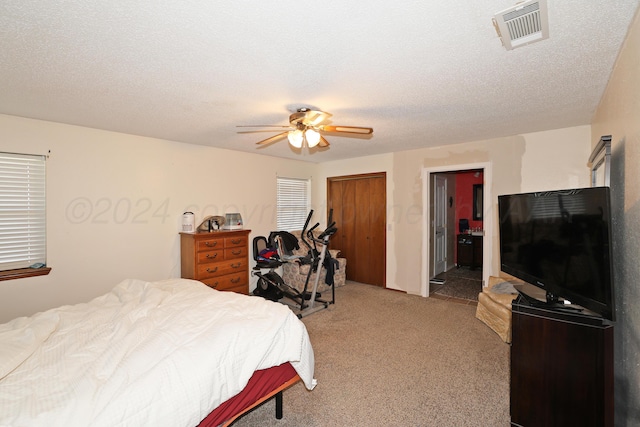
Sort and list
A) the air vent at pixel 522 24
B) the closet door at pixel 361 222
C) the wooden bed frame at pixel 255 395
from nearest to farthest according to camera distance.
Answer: the air vent at pixel 522 24 < the wooden bed frame at pixel 255 395 < the closet door at pixel 361 222

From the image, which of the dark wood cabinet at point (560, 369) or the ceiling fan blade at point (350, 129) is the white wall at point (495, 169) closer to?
the ceiling fan blade at point (350, 129)

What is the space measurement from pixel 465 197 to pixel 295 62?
21.4ft

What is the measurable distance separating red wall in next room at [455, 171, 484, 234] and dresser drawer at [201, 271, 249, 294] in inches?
213

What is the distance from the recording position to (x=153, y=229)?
395 centimetres

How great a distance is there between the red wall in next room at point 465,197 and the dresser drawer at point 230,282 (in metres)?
5.42

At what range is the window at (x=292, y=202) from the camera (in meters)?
5.61

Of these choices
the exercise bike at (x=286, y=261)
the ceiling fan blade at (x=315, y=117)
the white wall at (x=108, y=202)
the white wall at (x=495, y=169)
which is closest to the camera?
the ceiling fan blade at (x=315, y=117)

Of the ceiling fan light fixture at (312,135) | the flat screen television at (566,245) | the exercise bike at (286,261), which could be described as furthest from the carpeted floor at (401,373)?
the ceiling fan light fixture at (312,135)

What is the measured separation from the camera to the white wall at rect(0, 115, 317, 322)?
309 cm

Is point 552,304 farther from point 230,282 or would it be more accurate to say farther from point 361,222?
point 361,222

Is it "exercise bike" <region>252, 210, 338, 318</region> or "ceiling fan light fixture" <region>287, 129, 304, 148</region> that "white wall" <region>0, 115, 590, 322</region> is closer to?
"exercise bike" <region>252, 210, 338, 318</region>

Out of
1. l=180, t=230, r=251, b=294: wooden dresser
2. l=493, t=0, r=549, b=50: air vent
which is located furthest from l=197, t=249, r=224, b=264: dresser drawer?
l=493, t=0, r=549, b=50: air vent

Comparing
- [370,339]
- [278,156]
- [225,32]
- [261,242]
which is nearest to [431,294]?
[370,339]

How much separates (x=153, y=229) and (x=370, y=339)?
3.19 metres
